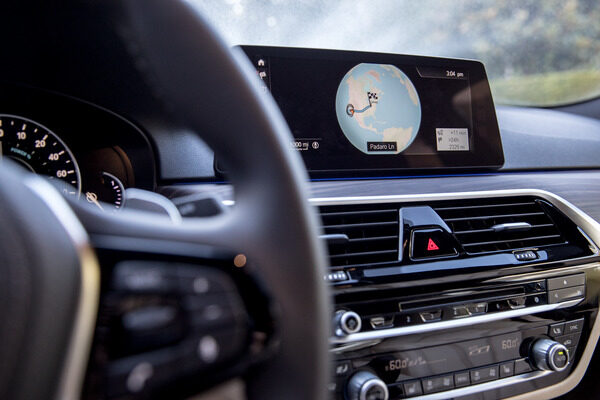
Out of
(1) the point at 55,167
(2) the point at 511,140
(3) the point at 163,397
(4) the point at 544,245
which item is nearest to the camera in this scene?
(3) the point at 163,397

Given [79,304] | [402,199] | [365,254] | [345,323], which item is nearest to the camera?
[79,304]

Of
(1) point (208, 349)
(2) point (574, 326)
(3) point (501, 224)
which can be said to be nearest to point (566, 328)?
(2) point (574, 326)

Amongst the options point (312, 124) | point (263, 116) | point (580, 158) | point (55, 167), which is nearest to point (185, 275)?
point (263, 116)

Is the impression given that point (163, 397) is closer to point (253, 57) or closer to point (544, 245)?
point (253, 57)

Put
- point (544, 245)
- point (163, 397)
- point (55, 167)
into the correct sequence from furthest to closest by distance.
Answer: point (544, 245)
point (55, 167)
point (163, 397)

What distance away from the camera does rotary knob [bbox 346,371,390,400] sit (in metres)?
0.91

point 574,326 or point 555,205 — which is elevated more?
point 555,205

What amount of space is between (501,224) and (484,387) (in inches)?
13.2

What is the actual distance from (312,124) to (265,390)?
79cm

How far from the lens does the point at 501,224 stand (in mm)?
1169

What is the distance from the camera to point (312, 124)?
4.10 ft

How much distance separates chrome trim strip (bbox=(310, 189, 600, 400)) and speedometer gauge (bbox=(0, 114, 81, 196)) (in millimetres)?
486

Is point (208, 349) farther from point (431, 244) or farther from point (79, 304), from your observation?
point (431, 244)

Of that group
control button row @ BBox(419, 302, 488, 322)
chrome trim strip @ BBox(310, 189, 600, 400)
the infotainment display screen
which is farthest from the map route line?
control button row @ BBox(419, 302, 488, 322)
